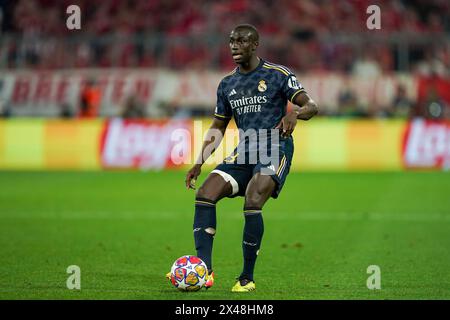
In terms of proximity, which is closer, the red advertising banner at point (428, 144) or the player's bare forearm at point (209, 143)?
the player's bare forearm at point (209, 143)

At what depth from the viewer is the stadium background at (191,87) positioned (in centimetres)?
2245

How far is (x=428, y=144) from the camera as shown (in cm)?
2239

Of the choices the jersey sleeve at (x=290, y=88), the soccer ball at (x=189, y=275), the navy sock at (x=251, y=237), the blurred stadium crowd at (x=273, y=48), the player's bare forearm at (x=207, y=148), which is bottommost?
the soccer ball at (x=189, y=275)

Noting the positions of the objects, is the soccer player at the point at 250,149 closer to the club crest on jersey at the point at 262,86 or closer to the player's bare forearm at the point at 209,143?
the club crest on jersey at the point at 262,86

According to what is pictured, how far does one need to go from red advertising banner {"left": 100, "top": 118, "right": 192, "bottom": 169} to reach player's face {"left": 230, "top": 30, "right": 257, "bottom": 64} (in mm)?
14472

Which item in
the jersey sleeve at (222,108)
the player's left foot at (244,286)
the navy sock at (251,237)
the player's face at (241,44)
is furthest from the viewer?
the jersey sleeve at (222,108)

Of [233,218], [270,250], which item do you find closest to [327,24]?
[233,218]

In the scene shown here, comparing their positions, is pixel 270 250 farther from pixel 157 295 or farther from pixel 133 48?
pixel 133 48

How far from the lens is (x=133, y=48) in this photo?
24.9m

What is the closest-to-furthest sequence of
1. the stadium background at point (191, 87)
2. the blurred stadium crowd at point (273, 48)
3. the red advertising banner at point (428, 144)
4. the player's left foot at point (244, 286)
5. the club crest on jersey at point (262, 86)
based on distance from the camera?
1. the player's left foot at point (244, 286)
2. the club crest on jersey at point (262, 86)
3. the red advertising banner at point (428, 144)
4. the stadium background at point (191, 87)
5. the blurred stadium crowd at point (273, 48)

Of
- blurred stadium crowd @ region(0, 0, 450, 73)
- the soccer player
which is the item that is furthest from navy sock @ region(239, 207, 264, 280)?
blurred stadium crowd @ region(0, 0, 450, 73)

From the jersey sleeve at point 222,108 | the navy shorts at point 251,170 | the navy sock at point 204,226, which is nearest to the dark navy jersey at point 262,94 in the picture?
the jersey sleeve at point 222,108

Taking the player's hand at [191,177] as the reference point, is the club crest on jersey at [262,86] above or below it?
above

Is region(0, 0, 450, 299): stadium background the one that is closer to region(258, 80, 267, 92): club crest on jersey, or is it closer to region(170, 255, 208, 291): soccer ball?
region(258, 80, 267, 92): club crest on jersey
